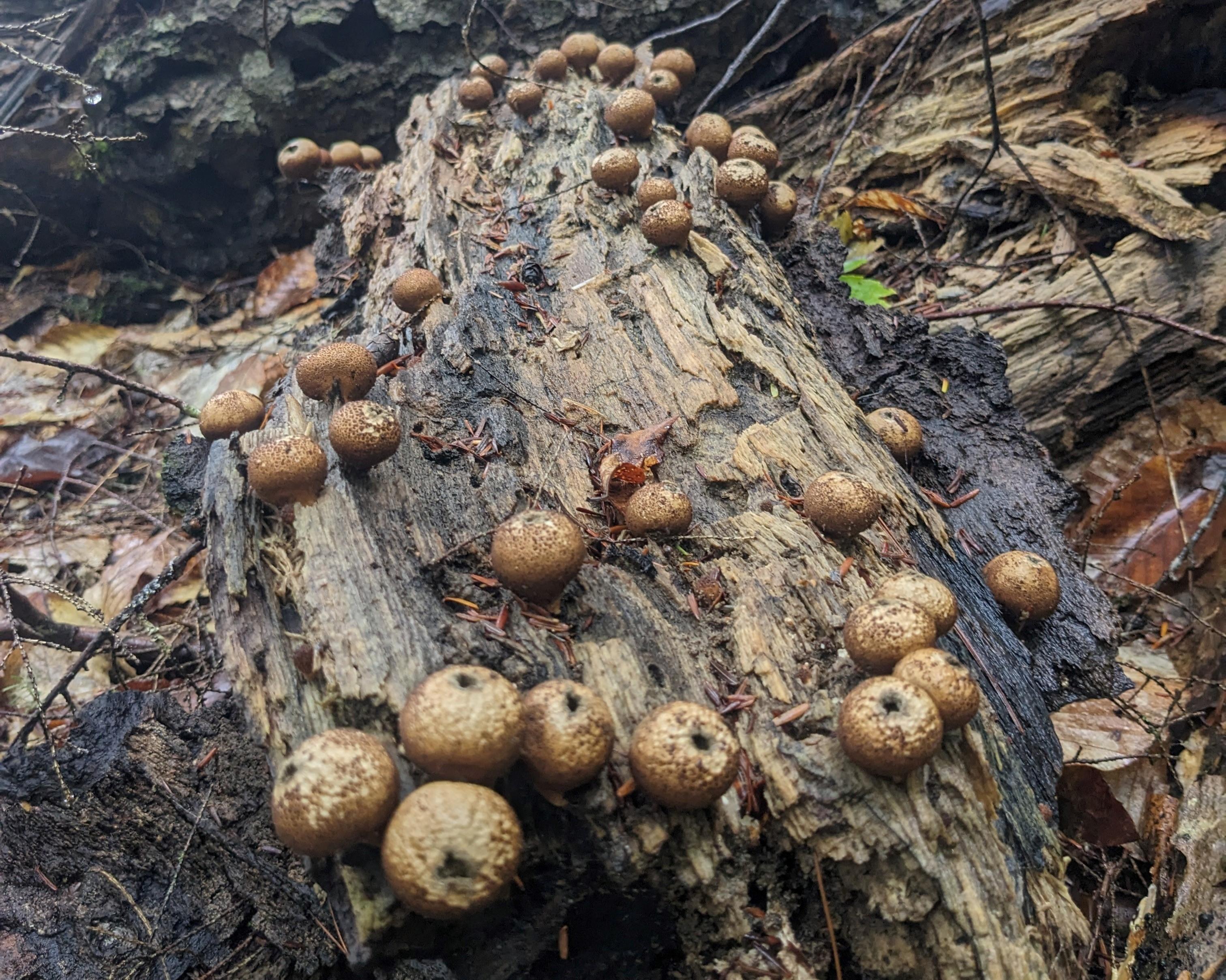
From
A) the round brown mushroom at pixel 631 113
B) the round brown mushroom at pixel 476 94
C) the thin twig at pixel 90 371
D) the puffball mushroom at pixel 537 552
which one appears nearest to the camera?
the puffball mushroom at pixel 537 552

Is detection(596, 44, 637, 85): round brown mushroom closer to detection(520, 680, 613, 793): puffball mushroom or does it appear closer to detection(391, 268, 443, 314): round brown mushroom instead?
detection(391, 268, 443, 314): round brown mushroom

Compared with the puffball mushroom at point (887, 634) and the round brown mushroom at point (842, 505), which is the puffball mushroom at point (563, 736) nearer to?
the puffball mushroom at point (887, 634)

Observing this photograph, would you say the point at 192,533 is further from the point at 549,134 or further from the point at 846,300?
the point at 846,300

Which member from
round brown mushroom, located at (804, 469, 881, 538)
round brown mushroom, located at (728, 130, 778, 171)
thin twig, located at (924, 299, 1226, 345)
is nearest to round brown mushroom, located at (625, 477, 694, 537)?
round brown mushroom, located at (804, 469, 881, 538)

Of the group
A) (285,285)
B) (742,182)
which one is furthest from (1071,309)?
(285,285)

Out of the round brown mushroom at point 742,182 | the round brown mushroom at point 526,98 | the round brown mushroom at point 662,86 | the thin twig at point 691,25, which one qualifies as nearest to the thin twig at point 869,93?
the round brown mushroom at point 742,182

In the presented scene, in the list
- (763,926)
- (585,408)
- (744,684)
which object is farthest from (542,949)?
(585,408)
